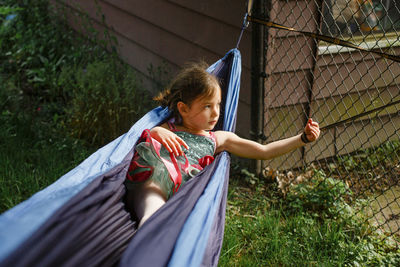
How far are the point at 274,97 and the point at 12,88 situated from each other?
2444 mm

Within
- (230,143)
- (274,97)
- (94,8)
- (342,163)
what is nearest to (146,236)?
(230,143)

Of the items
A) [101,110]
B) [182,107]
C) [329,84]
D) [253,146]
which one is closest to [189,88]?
[182,107]

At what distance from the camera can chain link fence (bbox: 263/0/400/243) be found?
2.61 m

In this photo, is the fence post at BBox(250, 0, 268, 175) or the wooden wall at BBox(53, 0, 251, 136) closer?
the fence post at BBox(250, 0, 268, 175)

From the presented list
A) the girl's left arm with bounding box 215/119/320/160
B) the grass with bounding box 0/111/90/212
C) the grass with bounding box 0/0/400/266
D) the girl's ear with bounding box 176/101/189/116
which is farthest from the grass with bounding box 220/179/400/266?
the grass with bounding box 0/111/90/212

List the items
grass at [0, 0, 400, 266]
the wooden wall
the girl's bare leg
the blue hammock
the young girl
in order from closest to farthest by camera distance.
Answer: the blue hammock < the girl's bare leg < the young girl < grass at [0, 0, 400, 266] < the wooden wall

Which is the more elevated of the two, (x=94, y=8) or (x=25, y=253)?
(x=94, y=8)

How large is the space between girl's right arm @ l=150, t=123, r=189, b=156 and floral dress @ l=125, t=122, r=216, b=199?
27 mm

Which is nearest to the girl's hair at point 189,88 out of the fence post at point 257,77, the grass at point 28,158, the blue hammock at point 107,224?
the blue hammock at point 107,224

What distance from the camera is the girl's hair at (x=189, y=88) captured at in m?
2.00

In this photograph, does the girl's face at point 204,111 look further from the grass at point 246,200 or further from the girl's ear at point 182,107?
the grass at point 246,200

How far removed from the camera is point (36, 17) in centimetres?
512

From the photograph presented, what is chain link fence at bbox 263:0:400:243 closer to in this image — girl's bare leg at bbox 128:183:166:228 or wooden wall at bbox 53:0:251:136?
wooden wall at bbox 53:0:251:136

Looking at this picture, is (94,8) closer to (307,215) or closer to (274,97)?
(274,97)
